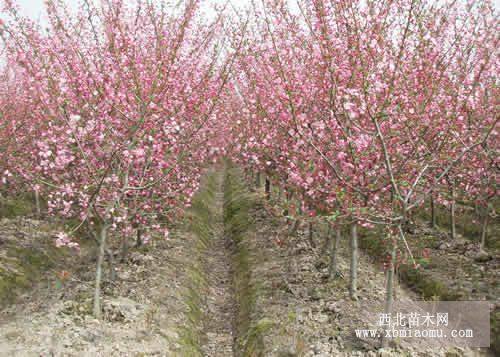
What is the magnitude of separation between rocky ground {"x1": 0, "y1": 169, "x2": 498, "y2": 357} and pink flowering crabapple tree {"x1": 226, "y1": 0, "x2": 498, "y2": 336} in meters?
1.53

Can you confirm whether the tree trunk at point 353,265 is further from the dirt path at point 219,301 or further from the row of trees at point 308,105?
the dirt path at point 219,301

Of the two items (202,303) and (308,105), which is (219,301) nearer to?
(202,303)

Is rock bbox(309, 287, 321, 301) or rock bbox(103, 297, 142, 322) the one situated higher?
rock bbox(309, 287, 321, 301)

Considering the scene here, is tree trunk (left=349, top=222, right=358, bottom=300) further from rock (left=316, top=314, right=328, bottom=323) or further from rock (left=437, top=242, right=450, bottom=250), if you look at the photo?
rock (left=437, top=242, right=450, bottom=250)

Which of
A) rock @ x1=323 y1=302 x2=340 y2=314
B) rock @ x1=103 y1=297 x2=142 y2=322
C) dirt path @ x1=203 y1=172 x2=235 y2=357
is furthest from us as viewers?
dirt path @ x1=203 y1=172 x2=235 y2=357

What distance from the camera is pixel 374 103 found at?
310 inches

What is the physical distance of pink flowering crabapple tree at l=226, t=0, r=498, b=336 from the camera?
6.78 metres

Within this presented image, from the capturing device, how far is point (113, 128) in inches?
373

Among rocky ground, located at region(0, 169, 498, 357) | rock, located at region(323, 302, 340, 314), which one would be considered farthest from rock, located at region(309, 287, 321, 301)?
rock, located at region(323, 302, 340, 314)

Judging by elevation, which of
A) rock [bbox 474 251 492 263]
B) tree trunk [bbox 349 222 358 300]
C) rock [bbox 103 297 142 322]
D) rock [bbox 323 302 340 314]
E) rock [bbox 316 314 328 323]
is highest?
rock [bbox 474 251 492 263]

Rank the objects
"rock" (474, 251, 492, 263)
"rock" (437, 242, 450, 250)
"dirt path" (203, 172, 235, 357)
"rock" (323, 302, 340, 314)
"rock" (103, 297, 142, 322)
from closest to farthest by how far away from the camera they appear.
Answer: "rock" (103, 297, 142, 322) < "rock" (323, 302, 340, 314) < "dirt path" (203, 172, 235, 357) < "rock" (474, 251, 492, 263) < "rock" (437, 242, 450, 250)

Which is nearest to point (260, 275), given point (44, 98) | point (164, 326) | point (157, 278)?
point (157, 278)

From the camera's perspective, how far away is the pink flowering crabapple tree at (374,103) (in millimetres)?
6781

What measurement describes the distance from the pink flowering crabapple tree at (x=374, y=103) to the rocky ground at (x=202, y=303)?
60.1 inches
